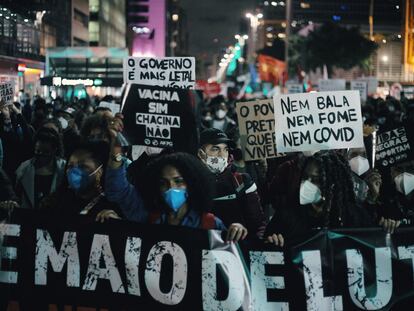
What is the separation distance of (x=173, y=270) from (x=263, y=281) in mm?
564

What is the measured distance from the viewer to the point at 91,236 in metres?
4.96

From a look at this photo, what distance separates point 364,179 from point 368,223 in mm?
1557

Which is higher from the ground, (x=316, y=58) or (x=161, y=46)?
(x=161, y=46)

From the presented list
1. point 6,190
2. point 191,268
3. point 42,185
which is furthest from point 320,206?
point 42,185

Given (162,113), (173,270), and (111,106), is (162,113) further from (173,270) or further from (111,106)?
(111,106)

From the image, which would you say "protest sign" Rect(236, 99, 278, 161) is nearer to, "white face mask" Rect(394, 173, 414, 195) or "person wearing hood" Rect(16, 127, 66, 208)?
"white face mask" Rect(394, 173, 414, 195)

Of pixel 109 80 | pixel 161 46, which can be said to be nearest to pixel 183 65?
pixel 109 80

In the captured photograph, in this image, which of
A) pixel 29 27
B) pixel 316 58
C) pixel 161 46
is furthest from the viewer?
pixel 161 46

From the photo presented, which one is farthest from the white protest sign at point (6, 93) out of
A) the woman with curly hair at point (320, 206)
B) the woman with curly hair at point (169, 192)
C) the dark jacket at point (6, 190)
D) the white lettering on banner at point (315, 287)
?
the white lettering on banner at point (315, 287)

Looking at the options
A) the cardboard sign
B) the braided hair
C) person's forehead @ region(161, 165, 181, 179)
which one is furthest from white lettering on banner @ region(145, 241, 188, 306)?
the cardboard sign

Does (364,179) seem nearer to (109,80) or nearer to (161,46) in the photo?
(109,80)

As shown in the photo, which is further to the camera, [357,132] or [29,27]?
[29,27]

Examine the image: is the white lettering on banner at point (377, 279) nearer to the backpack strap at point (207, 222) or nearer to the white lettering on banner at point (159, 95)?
the backpack strap at point (207, 222)

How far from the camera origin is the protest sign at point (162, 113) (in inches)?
231
